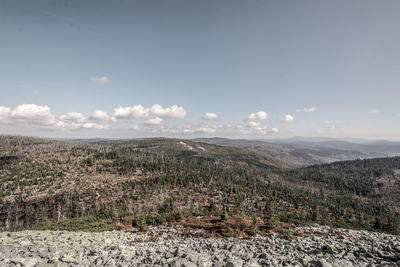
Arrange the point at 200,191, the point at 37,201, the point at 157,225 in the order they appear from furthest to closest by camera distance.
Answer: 1. the point at 200,191
2. the point at 37,201
3. the point at 157,225

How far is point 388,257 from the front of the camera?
22.3 meters

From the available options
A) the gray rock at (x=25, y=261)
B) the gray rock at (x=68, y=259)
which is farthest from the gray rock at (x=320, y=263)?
the gray rock at (x=25, y=261)

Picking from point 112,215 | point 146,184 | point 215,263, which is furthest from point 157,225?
point 146,184

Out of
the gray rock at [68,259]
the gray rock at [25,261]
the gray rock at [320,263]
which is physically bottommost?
the gray rock at [320,263]

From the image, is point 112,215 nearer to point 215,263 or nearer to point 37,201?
point 215,263

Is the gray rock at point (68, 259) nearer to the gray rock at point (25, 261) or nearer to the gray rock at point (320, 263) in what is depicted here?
the gray rock at point (25, 261)

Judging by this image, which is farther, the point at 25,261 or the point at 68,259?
the point at 68,259

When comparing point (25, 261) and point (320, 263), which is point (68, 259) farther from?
point (320, 263)

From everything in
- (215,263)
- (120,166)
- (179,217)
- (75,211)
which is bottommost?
(75,211)

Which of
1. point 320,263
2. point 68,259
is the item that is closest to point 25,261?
point 68,259

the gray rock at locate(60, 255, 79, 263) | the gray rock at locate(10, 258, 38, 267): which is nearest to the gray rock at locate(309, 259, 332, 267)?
the gray rock at locate(60, 255, 79, 263)

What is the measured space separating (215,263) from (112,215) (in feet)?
176

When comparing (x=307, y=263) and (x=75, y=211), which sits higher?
(x=307, y=263)

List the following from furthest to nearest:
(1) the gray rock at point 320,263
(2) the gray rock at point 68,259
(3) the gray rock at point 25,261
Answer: (1) the gray rock at point 320,263, (2) the gray rock at point 68,259, (3) the gray rock at point 25,261
